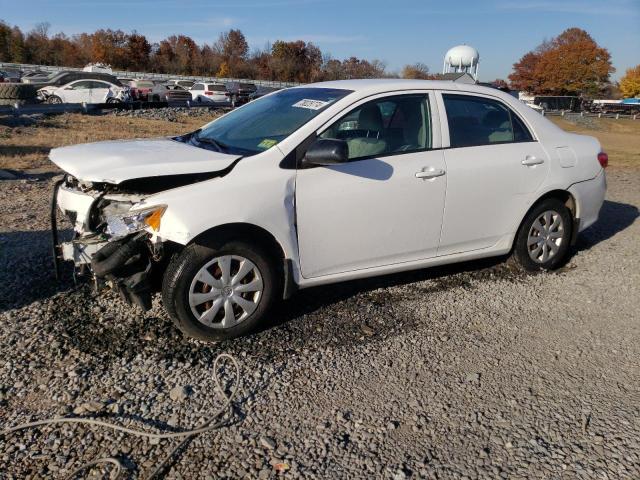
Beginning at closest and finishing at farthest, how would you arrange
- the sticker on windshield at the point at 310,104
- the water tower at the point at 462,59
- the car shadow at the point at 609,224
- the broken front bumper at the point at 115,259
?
the broken front bumper at the point at 115,259
the sticker on windshield at the point at 310,104
the car shadow at the point at 609,224
the water tower at the point at 462,59

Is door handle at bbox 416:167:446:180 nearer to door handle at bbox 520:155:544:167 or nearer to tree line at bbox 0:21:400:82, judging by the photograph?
door handle at bbox 520:155:544:167

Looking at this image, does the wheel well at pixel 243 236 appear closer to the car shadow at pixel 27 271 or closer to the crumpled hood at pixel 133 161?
the crumpled hood at pixel 133 161

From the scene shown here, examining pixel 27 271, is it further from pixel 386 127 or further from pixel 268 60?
pixel 268 60

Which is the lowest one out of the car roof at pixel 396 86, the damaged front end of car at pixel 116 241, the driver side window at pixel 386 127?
the damaged front end of car at pixel 116 241

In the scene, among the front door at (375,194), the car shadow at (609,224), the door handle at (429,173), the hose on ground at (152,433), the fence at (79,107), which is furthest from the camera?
the fence at (79,107)

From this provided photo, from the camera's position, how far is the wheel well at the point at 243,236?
3.72 metres

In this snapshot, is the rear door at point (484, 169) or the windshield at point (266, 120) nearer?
the windshield at point (266, 120)

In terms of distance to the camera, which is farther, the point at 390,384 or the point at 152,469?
the point at 390,384

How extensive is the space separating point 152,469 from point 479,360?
2.19m

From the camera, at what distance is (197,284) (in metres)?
3.78

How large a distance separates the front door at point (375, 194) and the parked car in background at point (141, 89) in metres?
28.9

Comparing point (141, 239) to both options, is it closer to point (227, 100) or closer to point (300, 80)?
point (227, 100)

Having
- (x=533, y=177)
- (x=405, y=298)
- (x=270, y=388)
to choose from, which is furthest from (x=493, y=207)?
(x=270, y=388)

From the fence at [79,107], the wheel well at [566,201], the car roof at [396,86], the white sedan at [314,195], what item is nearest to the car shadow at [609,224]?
the wheel well at [566,201]
